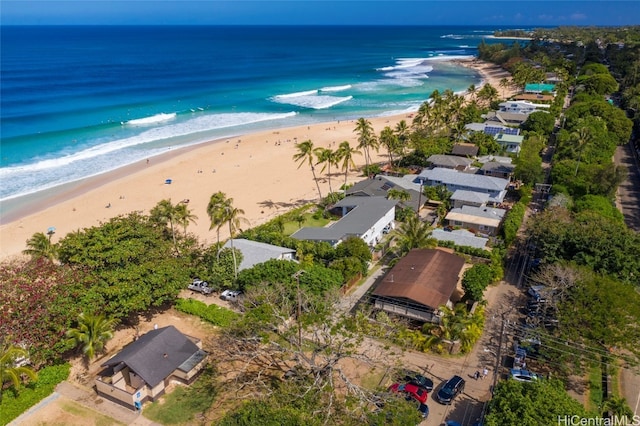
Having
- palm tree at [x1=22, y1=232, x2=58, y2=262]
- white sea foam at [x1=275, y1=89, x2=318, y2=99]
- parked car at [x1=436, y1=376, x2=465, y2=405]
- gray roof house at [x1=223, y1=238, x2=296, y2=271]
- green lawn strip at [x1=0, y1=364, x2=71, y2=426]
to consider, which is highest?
palm tree at [x1=22, y1=232, x2=58, y2=262]

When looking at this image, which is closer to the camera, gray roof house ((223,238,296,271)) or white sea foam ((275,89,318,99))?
gray roof house ((223,238,296,271))

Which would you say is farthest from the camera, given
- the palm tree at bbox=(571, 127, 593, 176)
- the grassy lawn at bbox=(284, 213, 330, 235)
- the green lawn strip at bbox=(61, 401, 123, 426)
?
the palm tree at bbox=(571, 127, 593, 176)

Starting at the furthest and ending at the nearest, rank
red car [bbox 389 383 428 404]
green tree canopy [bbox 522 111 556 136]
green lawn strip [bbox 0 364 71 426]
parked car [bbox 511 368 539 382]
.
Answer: green tree canopy [bbox 522 111 556 136]
parked car [bbox 511 368 539 382]
red car [bbox 389 383 428 404]
green lawn strip [bbox 0 364 71 426]

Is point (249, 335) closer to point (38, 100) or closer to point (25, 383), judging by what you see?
point (25, 383)

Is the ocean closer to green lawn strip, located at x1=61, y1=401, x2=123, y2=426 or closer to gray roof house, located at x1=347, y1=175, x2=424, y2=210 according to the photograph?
gray roof house, located at x1=347, y1=175, x2=424, y2=210

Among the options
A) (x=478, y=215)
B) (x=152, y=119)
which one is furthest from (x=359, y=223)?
(x=152, y=119)

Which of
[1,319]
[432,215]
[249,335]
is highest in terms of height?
[1,319]

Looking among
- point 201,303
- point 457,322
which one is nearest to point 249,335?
point 201,303

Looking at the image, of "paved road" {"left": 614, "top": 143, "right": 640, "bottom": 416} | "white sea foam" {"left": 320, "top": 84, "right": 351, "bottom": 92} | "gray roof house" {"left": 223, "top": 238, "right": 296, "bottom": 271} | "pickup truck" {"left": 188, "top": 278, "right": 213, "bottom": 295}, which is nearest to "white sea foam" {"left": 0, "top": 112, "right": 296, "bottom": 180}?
"white sea foam" {"left": 320, "top": 84, "right": 351, "bottom": 92}
